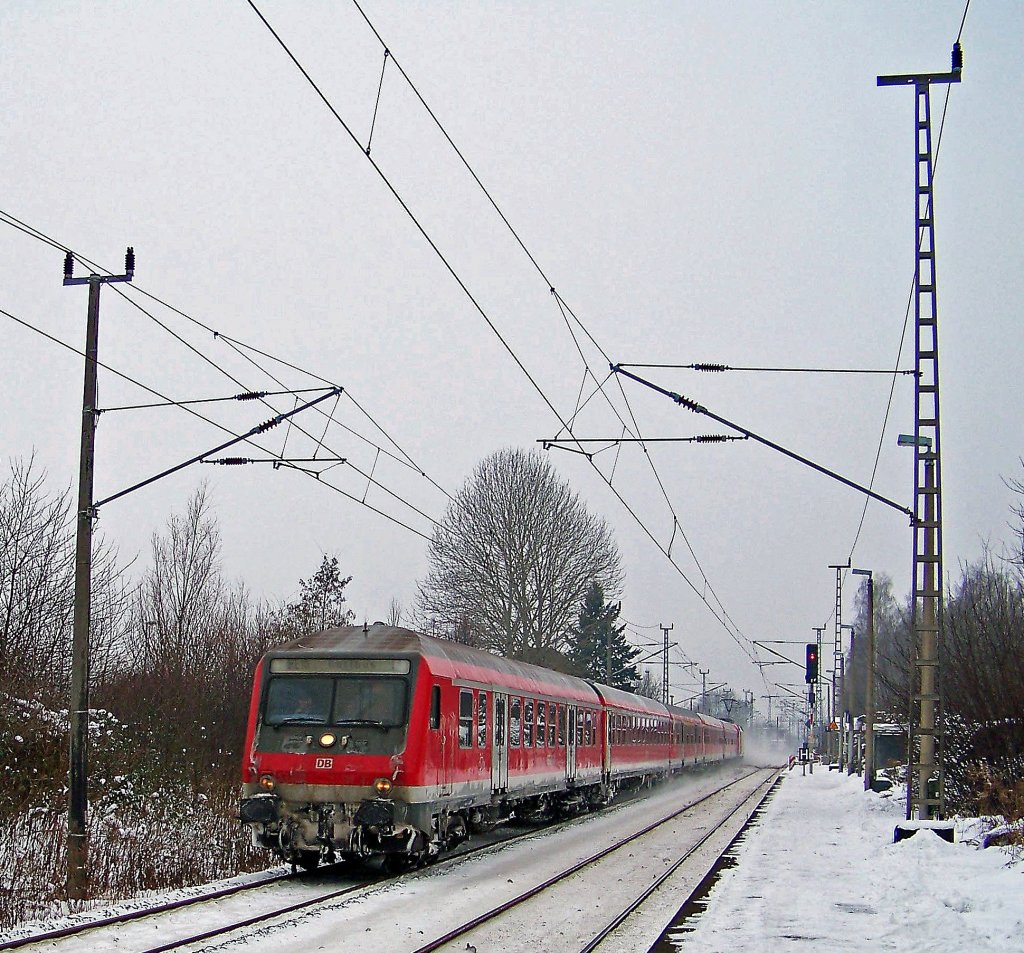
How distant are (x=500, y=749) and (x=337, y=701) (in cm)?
413

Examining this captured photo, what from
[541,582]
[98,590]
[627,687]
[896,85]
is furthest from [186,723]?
[627,687]

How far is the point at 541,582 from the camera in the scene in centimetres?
4631

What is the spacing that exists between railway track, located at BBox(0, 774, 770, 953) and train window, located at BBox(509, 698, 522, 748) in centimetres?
371

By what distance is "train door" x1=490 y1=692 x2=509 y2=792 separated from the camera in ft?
60.5

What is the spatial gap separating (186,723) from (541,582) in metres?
22.6

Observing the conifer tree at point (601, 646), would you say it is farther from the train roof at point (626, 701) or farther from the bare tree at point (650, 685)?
the bare tree at point (650, 685)

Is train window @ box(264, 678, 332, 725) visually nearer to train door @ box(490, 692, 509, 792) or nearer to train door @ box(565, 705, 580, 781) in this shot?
train door @ box(490, 692, 509, 792)

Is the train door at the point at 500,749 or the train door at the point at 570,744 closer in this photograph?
the train door at the point at 500,749

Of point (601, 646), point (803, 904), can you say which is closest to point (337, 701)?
point (803, 904)

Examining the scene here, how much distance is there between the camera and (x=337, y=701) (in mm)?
15484

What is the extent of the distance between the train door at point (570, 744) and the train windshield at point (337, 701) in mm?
9398

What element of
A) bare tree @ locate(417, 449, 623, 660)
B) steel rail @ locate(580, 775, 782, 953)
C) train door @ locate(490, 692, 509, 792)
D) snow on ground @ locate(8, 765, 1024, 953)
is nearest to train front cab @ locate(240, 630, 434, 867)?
snow on ground @ locate(8, 765, 1024, 953)

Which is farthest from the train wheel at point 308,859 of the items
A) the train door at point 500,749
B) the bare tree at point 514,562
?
the bare tree at point 514,562

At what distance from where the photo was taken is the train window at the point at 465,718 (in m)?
16.8
